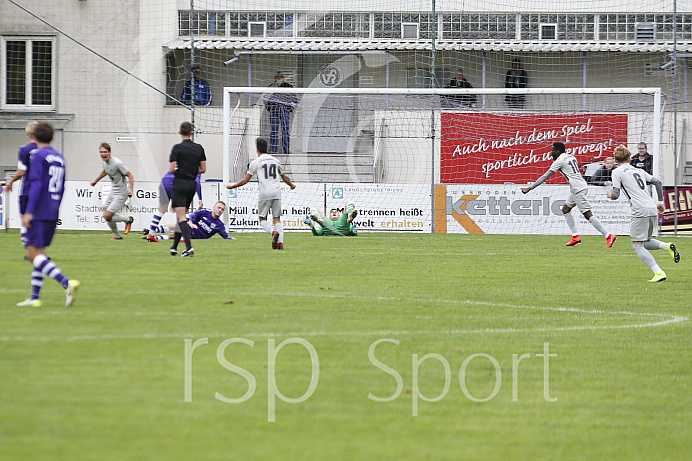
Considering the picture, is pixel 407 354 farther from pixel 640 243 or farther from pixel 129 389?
pixel 640 243

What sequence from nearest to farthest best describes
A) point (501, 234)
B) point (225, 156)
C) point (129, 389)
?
point (129, 389) → point (225, 156) → point (501, 234)

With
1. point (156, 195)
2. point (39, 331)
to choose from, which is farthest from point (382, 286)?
point (156, 195)

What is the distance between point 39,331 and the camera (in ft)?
23.3

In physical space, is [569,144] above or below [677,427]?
above

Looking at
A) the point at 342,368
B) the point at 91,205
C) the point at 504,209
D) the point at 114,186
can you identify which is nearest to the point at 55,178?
the point at 342,368

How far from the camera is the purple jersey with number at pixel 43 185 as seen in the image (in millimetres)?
8602

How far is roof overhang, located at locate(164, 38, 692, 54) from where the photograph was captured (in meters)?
29.2

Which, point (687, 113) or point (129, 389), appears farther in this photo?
point (687, 113)

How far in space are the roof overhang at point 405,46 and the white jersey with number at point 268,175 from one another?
13.2 metres

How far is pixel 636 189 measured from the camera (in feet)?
41.6

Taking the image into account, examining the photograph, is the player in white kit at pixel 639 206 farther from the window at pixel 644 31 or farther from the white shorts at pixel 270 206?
the window at pixel 644 31

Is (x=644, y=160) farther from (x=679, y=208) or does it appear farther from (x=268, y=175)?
(x=268, y=175)

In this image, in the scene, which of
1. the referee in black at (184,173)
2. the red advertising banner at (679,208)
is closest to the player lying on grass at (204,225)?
the referee in black at (184,173)

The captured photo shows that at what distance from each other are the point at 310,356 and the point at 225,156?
653 inches
